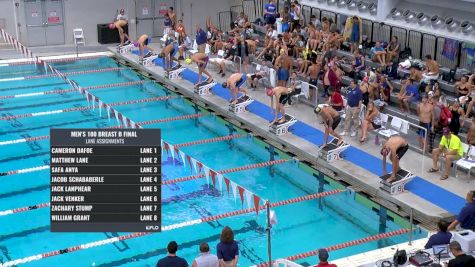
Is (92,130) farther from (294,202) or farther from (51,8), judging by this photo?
(51,8)

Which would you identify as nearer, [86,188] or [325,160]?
[86,188]

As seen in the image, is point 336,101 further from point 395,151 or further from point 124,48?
point 124,48

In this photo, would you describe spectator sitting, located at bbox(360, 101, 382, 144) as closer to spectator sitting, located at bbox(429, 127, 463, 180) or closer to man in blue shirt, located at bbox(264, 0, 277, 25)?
spectator sitting, located at bbox(429, 127, 463, 180)

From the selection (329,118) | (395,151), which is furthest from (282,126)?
(395,151)

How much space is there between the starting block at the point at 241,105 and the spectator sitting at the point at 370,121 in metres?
3.37

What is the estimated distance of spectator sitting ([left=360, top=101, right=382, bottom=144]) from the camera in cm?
1545

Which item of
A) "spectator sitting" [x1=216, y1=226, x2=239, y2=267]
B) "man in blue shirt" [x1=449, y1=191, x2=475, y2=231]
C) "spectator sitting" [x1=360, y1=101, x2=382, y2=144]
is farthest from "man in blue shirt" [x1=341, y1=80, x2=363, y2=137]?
"spectator sitting" [x1=216, y1=226, x2=239, y2=267]

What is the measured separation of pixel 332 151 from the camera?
1473 cm

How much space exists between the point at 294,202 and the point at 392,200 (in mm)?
1713

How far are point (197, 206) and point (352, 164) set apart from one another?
327cm

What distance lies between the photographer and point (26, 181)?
14.5 meters

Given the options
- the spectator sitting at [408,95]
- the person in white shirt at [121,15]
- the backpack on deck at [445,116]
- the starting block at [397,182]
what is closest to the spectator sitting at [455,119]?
the backpack on deck at [445,116]

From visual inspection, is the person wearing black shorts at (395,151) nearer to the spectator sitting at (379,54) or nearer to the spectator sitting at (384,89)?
the spectator sitting at (384,89)

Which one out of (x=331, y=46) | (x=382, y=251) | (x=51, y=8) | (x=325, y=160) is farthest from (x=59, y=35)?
(x=382, y=251)
